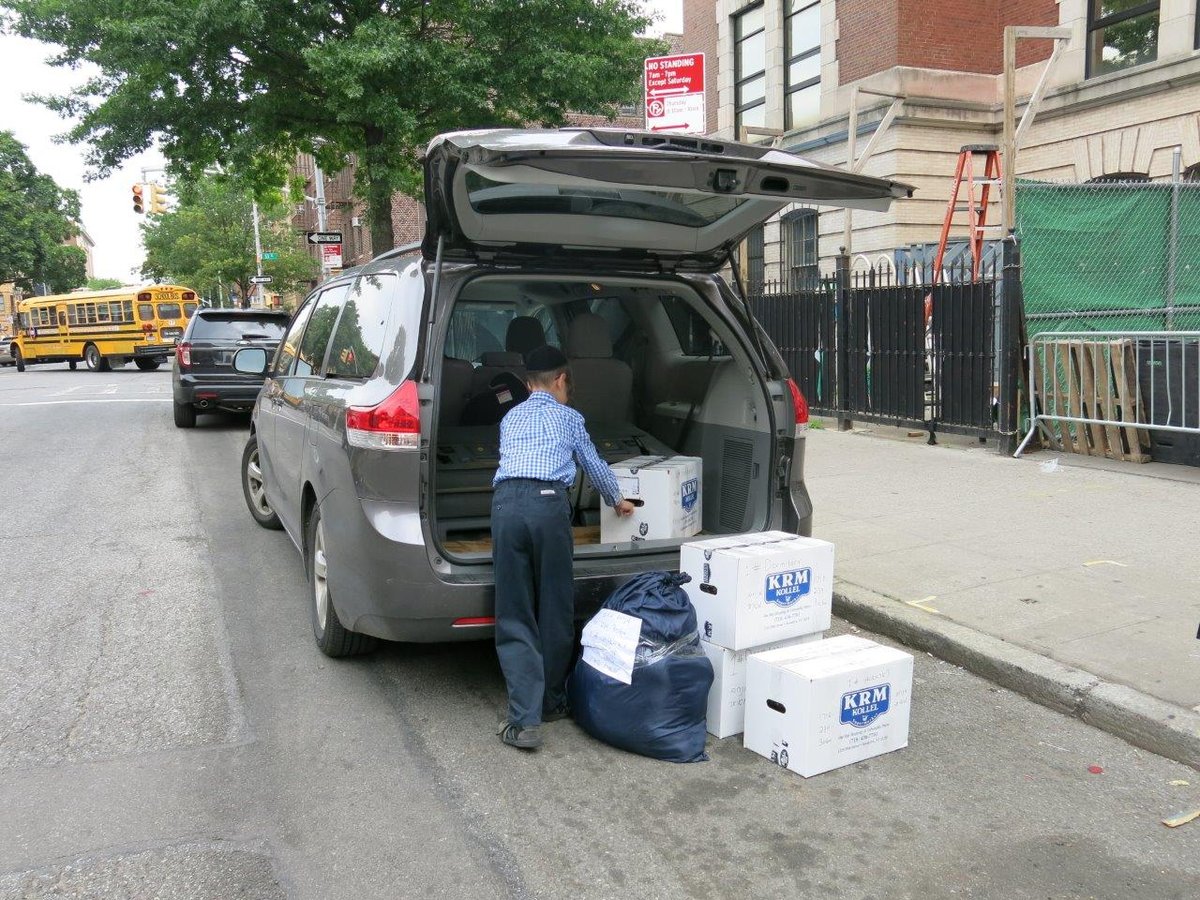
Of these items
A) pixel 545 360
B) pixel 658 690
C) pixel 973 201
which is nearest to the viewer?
pixel 658 690

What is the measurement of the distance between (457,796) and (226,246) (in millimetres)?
55817

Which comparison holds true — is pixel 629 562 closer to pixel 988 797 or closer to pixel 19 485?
pixel 988 797

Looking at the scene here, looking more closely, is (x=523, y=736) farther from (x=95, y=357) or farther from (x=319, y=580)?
(x=95, y=357)

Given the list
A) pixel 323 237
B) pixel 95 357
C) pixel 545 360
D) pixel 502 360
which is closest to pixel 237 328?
pixel 323 237

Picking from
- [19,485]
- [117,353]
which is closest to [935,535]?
[19,485]

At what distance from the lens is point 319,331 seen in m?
5.75

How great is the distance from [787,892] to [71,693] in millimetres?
3312

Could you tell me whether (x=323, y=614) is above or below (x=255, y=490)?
below

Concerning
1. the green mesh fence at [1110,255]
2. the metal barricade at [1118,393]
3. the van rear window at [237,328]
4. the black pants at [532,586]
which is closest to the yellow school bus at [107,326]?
the van rear window at [237,328]

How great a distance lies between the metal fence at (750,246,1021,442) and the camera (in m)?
9.66

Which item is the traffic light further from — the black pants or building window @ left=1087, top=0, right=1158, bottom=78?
the black pants

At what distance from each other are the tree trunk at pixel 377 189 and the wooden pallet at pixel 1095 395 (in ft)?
37.7

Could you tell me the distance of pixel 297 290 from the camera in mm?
54969

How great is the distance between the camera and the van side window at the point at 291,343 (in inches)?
248
